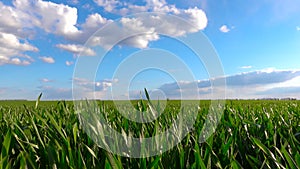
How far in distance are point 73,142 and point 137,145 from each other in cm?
32

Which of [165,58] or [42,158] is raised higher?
[165,58]

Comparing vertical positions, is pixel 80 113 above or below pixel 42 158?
above

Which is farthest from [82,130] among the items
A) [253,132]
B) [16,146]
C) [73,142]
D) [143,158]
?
[253,132]

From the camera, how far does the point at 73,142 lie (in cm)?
149

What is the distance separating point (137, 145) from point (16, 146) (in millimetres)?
553

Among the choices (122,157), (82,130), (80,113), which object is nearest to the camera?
(122,157)

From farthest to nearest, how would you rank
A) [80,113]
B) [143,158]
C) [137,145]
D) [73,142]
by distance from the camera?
[80,113] → [73,142] → [137,145] → [143,158]

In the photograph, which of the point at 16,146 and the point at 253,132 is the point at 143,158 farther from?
the point at 253,132

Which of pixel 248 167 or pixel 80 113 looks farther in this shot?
pixel 80 113

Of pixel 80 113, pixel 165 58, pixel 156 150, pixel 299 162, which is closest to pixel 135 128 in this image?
pixel 80 113

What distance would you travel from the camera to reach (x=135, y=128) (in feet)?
6.23

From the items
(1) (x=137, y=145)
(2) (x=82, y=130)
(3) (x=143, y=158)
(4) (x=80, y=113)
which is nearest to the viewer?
(3) (x=143, y=158)

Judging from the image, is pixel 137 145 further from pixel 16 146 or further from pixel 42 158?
pixel 16 146

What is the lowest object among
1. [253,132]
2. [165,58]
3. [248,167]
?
[248,167]
